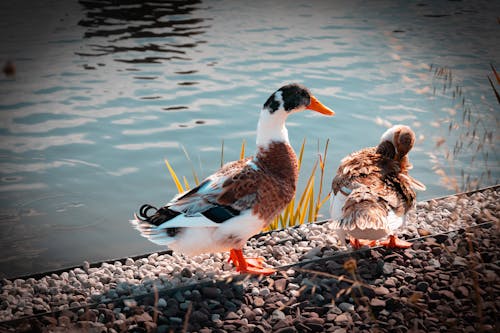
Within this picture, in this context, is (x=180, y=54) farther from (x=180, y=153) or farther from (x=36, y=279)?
(x=36, y=279)

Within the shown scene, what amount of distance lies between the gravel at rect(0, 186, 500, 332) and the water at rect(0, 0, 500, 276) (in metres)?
0.66

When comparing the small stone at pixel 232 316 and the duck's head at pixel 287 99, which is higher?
the duck's head at pixel 287 99

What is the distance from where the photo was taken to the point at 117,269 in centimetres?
440

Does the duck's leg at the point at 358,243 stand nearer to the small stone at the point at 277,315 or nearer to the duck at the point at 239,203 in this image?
the duck at the point at 239,203

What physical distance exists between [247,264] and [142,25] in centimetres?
1172

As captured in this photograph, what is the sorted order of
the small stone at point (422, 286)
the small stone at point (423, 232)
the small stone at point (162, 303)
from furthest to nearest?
1. the small stone at point (423, 232)
2. the small stone at point (422, 286)
3. the small stone at point (162, 303)

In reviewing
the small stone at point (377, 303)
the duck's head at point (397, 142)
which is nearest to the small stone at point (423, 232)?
the duck's head at point (397, 142)

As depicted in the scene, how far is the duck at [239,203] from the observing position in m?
4.08

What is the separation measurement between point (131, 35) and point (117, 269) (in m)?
10.5

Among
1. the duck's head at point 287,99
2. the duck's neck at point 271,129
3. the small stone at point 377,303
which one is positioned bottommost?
the small stone at point 377,303

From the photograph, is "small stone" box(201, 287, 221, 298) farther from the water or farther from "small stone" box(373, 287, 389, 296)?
the water

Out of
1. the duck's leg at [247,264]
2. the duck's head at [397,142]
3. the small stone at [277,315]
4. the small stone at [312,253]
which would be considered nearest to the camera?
the small stone at [277,315]

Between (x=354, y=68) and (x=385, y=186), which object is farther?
(x=354, y=68)

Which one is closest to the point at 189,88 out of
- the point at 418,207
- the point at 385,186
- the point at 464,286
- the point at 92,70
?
the point at 92,70
